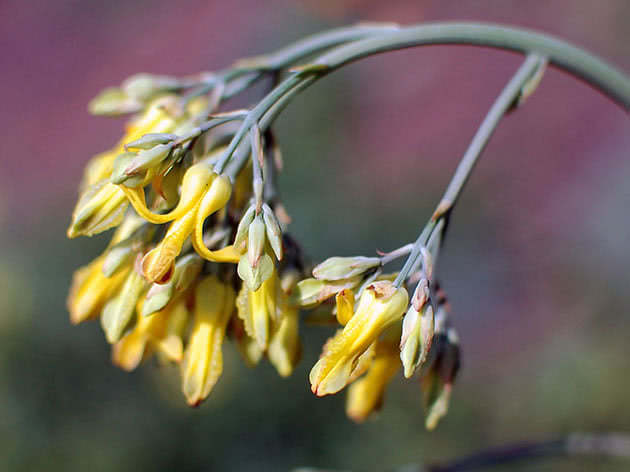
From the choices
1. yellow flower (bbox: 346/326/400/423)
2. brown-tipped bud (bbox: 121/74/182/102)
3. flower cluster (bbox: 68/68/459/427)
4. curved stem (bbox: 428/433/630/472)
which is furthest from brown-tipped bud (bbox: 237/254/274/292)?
curved stem (bbox: 428/433/630/472)

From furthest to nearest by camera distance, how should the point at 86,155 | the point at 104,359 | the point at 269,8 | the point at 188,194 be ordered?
the point at 269,8 → the point at 86,155 → the point at 104,359 → the point at 188,194

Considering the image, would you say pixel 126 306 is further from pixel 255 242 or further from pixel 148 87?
pixel 148 87

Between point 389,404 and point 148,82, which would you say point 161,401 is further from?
point 148,82

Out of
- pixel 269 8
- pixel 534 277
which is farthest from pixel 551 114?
pixel 269 8

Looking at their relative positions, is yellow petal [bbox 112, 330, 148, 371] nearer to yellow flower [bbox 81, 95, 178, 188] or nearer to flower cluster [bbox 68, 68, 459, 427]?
flower cluster [bbox 68, 68, 459, 427]

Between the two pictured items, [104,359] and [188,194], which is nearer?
[188,194]

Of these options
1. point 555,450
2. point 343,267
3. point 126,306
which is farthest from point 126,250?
point 555,450

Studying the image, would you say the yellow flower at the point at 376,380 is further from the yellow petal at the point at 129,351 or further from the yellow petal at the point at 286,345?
the yellow petal at the point at 129,351
